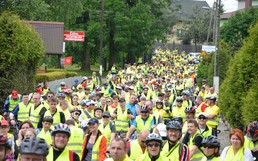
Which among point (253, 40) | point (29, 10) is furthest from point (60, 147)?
point (29, 10)

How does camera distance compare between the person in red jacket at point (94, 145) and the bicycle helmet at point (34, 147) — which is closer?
the bicycle helmet at point (34, 147)

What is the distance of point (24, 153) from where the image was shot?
4.99 m

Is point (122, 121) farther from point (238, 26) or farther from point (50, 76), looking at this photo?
point (238, 26)

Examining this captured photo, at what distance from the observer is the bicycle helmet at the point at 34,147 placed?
4.99m

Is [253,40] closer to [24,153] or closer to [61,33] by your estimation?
[24,153]

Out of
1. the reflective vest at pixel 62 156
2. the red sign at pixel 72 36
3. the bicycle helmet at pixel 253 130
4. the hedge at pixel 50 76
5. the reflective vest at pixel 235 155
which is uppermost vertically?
the red sign at pixel 72 36

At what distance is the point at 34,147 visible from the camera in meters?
5.04

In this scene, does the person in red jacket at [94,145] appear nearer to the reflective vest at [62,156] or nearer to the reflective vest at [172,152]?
the reflective vest at [172,152]

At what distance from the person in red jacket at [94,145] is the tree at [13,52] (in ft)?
44.4

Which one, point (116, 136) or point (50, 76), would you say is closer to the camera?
point (116, 136)

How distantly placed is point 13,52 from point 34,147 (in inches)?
736

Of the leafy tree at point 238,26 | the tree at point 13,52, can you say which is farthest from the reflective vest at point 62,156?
the leafy tree at point 238,26

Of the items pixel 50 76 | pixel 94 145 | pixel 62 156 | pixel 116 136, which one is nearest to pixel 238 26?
pixel 50 76

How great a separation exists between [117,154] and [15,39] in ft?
55.4
